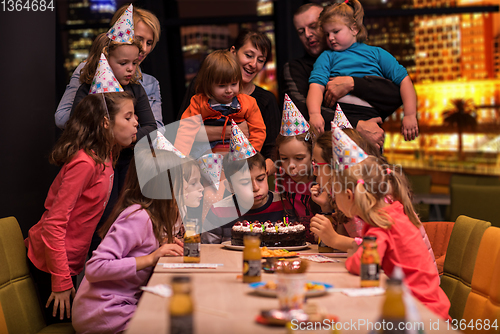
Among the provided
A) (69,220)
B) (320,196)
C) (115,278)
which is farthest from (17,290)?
(320,196)

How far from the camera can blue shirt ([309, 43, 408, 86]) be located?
3000mm

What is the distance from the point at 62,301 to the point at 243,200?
1.11 meters

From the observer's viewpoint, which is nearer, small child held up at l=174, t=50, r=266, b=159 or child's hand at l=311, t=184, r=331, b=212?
child's hand at l=311, t=184, r=331, b=212

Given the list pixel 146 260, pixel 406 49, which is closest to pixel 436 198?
pixel 406 49

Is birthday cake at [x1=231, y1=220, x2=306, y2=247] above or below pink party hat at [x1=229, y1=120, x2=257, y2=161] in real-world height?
below

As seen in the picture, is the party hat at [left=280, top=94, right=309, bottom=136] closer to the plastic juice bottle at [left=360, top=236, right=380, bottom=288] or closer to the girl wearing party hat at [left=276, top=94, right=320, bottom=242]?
the girl wearing party hat at [left=276, top=94, right=320, bottom=242]

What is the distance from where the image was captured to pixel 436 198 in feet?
17.8

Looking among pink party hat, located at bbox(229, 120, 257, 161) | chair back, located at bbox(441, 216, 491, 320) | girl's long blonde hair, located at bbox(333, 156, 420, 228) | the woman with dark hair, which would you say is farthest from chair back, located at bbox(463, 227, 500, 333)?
the woman with dark hair

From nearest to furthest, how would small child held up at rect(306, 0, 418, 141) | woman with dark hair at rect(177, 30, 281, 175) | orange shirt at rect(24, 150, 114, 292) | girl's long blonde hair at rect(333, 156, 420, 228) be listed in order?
1. girl's long blonde hair at rect(333, 156, 420, 228)
2. orange shirt at rect(24, 150, 114, 292)
3. small child held up at rect(306, 0, 418, 141)
4. woman with dark hair at rect(177, 30, 281, 175)

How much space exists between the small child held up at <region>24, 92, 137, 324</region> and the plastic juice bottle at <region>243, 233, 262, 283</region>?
3.50ft

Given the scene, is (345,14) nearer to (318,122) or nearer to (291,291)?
(318,122)

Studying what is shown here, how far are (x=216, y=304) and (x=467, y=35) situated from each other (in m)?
6.01

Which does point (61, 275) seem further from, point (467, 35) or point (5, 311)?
point (467, 35)

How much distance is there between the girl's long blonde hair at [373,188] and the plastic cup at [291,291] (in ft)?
2.05
